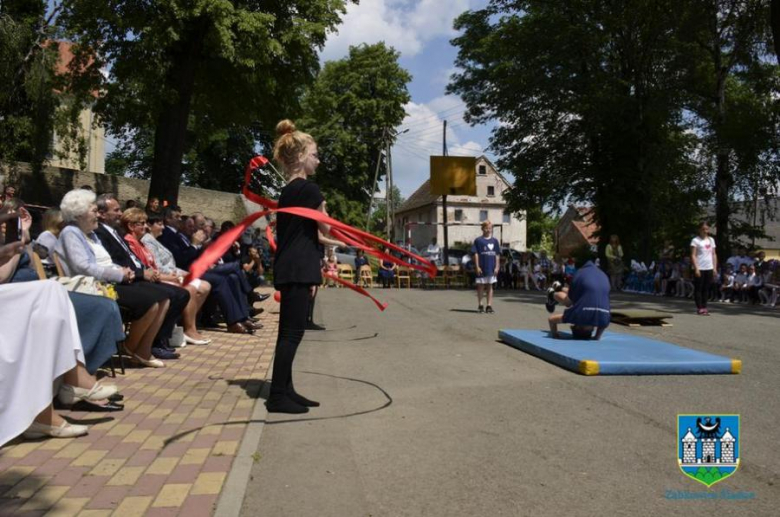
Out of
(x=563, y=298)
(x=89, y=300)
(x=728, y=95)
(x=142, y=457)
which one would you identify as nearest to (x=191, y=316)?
(x=89, y=300)

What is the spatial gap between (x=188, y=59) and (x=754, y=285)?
60.8 feet

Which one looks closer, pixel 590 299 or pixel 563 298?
pixel 590 299

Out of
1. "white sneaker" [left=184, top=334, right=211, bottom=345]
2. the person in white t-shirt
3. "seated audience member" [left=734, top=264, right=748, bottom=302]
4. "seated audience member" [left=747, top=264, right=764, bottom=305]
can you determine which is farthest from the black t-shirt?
"seated audience member" [left=734, top=264, right=748, bottom=302]

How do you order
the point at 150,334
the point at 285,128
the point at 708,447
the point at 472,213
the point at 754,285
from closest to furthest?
1. the point at 708,447
2. the point at 285,128
3. the point at 150,334
4. the point at 754,285
5. the point at 472,213

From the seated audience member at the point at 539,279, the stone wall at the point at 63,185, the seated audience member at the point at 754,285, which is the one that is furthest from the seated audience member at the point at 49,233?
the seated audience member at the point at 539,279

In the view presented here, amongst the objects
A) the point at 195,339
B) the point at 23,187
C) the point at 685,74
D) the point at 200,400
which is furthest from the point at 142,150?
the point at 200,400

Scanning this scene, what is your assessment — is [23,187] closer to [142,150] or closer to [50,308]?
[50,308]

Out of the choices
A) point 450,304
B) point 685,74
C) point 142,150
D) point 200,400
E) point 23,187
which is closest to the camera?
point 200,400

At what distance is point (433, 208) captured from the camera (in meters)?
82.6

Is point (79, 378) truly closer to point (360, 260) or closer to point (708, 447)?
point (708, 447)

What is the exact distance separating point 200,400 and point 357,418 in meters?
1.47

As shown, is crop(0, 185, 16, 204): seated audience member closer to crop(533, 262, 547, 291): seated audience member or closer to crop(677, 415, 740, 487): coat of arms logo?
crop(677, 415, 740, 487): coat of arms logo

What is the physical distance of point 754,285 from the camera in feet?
68.2

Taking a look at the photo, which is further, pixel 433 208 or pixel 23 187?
pixel 433 208
